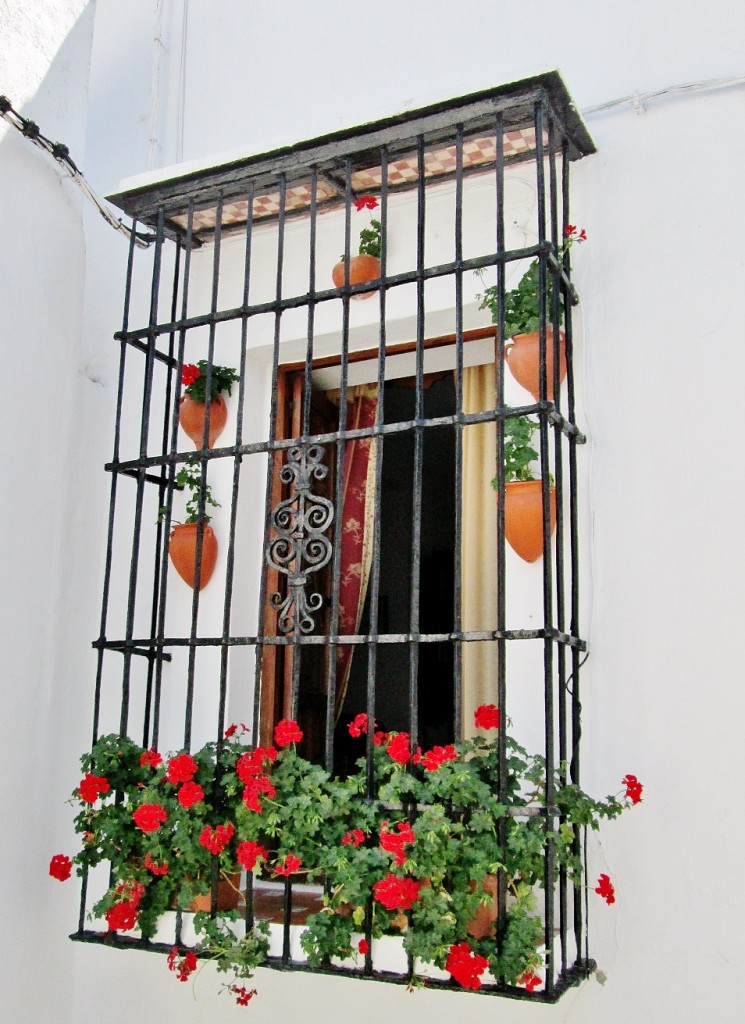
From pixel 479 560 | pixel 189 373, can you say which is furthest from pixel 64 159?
pixel 479 560

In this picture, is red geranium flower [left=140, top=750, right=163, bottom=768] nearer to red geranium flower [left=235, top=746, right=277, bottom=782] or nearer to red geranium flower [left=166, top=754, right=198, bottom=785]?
red geranium flower [left=166, top=754, right=198, bottom=785]

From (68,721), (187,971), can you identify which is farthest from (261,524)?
(187,971)

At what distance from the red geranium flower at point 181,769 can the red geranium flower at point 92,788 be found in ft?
0.83

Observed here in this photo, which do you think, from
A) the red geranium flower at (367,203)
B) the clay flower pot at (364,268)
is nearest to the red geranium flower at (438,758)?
the clay flower pot at (364,268)

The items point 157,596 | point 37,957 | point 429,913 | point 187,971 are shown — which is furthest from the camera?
point 157,596

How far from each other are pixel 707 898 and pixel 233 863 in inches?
51.9

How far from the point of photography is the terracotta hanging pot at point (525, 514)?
10.3 ft

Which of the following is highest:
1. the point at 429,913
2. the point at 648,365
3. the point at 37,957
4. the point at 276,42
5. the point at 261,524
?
the point at 276,42

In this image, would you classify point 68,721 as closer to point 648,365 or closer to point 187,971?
point 187,971

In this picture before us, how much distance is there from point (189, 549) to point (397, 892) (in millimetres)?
1529

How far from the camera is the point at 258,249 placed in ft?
13.7

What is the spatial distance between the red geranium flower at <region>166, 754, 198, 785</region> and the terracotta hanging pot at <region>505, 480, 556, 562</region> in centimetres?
113

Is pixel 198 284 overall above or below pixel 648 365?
above

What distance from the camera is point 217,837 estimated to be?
10.1 feet
